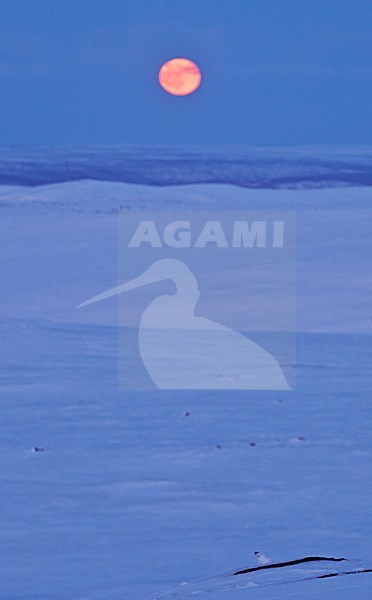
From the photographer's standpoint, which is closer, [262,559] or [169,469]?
[262,559]

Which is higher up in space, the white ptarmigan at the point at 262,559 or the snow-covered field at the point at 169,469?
the snow-covered field at the point at 169,469

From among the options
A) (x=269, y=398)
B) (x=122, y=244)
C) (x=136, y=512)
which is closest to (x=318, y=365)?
(x=269, y=398)

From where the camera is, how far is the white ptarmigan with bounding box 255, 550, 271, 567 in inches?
111

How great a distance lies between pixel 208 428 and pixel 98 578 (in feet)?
5.36

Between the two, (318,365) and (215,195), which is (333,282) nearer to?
(318,365)

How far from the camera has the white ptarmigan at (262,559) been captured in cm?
282

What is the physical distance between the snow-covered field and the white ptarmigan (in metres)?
0.03

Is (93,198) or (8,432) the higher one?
(93,198)

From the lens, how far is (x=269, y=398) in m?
4.84

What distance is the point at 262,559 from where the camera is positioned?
2857mm

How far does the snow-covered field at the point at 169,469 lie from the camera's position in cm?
281

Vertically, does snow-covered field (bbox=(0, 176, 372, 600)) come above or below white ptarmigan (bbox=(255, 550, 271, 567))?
above

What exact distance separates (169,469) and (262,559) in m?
0.94

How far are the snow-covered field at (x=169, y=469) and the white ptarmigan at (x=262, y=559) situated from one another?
0.03 meters
